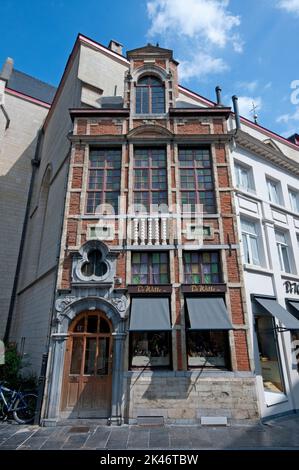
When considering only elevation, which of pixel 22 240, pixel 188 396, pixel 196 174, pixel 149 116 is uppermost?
pixel 149 116

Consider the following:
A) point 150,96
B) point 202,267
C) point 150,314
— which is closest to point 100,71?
point 150,96

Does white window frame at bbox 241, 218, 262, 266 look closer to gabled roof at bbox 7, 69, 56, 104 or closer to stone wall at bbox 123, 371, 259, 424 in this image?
stone wall at bbox 123, 371, 259, 424

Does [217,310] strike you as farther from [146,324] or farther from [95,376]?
[95,376]

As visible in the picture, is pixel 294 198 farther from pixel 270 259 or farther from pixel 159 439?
pixel 159 439

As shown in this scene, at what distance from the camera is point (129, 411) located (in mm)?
6652

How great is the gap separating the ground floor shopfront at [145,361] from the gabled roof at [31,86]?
17869 mm

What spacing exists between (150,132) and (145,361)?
7802 mm

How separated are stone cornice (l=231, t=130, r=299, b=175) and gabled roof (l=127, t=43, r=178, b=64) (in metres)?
4.45

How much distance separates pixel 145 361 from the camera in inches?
285

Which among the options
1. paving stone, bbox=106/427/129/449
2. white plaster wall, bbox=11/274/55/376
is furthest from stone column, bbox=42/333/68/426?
paving stone, bbox=106/427/129/449

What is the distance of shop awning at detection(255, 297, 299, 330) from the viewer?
761cm

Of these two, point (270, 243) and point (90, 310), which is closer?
point (90, 310)

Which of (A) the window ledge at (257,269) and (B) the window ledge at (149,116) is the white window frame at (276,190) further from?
(B) the window ledge at (149,116)

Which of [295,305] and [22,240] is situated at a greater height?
[22,240]
